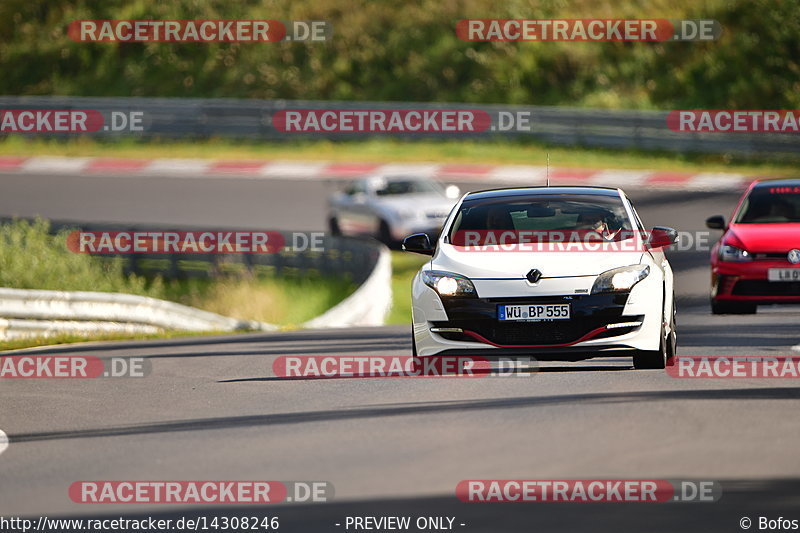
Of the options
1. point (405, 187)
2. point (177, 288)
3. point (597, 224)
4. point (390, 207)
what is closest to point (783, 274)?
point (597, 224)

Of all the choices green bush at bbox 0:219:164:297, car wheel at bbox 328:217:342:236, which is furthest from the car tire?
car wheel at bbox 328:217:342:236

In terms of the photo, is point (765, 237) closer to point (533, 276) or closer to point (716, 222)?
point (716, 222)

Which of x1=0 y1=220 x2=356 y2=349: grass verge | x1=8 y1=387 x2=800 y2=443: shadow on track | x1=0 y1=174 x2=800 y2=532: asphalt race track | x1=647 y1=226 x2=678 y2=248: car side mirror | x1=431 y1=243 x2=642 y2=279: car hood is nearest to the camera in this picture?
x1=0 y1=174 x2=800 y2=532: asphalt race track

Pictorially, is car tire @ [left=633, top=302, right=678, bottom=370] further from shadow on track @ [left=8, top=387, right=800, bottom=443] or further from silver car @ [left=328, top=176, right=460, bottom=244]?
silver car @ [left=328, top=176, right=460, bottom=244]

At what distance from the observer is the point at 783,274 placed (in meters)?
15.5

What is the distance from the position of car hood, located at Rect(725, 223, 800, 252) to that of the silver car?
32.7 ft

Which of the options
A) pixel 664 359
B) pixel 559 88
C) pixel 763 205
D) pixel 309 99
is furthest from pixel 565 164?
pixel 664 359

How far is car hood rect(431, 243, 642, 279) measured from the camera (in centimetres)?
1086

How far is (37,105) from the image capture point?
39.6m

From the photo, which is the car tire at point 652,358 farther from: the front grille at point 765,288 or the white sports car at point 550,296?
the front grille at point 765,288

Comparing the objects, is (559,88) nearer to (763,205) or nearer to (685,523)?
(763,205)

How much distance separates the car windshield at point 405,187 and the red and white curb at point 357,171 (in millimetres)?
4116

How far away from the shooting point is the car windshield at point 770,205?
16.5 m

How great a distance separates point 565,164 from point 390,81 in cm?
1079
